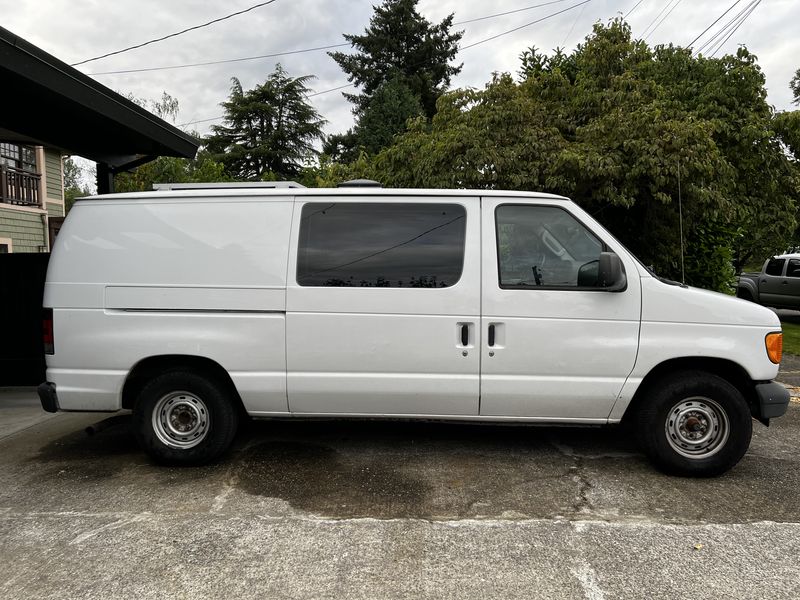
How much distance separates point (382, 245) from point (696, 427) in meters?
2.61

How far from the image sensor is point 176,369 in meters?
4.22

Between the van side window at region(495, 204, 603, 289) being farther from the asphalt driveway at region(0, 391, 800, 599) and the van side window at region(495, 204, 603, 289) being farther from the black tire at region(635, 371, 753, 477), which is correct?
the asphalt driveway at region(0, 391, 800, 599)

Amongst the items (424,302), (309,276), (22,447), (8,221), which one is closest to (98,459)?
(22,447)

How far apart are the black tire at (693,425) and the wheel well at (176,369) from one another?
10.0 feet

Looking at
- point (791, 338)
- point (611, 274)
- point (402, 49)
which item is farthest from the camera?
point (402, 49)

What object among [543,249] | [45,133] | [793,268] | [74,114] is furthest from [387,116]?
[543,249]

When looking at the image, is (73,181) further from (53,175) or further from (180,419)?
(180,419)

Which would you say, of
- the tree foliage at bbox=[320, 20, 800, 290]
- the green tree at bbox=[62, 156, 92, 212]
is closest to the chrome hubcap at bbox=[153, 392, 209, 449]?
the tree foliage at bbox=[320, 20, 800, 290]

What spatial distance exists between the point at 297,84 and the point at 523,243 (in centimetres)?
3370

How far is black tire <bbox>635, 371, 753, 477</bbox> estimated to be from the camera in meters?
3.95

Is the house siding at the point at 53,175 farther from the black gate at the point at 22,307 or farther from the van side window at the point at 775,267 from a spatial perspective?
the van side window at the point at 775,267

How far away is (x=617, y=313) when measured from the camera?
3971 mm

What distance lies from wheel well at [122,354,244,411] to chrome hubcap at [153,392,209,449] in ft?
0.66

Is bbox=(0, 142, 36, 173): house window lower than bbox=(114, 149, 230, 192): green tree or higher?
lower
